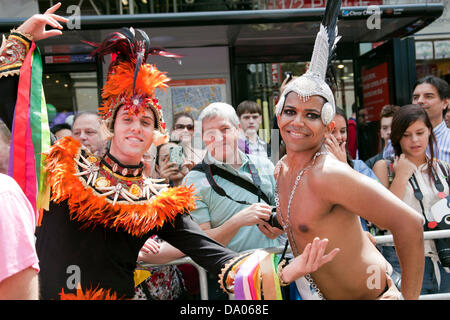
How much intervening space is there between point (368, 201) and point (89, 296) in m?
1.16

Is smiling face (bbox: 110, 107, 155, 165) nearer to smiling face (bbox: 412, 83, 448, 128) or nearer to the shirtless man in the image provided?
the shirtless man

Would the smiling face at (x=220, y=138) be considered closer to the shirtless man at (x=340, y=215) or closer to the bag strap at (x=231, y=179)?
the bag strap at (x=231, y=179)

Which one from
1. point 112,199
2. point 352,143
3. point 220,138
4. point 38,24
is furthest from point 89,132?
point 352,143

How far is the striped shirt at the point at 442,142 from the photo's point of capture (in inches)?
147

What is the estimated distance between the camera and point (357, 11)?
509cm

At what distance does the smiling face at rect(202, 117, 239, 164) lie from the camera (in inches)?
111

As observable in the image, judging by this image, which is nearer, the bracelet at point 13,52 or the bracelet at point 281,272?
the bracelet at point 281,272

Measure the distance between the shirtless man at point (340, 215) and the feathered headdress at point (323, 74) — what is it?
3 cm

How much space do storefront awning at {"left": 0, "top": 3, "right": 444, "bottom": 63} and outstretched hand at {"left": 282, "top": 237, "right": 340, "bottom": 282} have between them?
3.89 metres

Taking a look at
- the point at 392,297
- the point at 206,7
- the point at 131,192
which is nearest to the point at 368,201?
the point at 392,297

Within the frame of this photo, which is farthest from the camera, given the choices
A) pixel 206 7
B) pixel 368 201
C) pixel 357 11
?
pixel 206 7

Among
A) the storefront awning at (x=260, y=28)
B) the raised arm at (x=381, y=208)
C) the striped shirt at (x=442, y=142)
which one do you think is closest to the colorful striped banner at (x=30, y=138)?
the raised arm at (x=381, y=208)

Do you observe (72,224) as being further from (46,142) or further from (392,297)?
(392,297)

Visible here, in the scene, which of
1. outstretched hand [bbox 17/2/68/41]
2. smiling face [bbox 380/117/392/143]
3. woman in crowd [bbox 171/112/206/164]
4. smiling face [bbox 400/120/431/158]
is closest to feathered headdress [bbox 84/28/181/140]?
outstretched hand [bbox 17/2/68/41]
